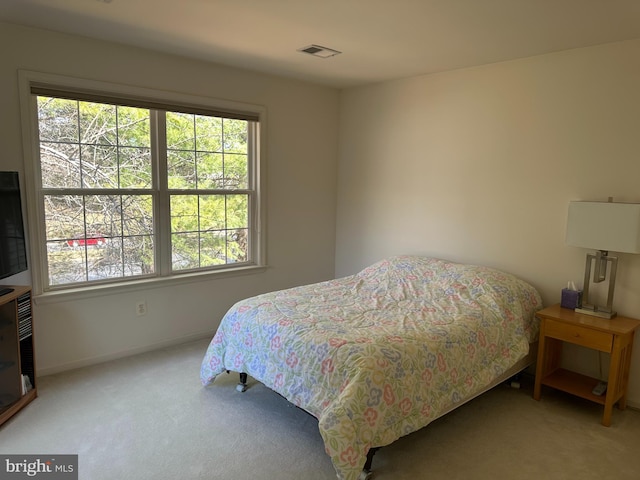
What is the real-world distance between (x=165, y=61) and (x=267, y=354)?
→ 7.92 feet

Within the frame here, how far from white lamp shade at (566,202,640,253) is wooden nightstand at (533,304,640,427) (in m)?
0.46

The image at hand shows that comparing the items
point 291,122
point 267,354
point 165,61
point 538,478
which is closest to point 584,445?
point 538,478

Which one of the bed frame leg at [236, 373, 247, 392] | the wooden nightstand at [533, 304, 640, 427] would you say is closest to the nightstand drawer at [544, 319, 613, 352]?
the wooden nightstand at [533, 304, 640, 427]

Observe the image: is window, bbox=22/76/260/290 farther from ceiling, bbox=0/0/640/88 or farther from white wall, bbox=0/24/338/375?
ceiling, bbox=0/0/640/88

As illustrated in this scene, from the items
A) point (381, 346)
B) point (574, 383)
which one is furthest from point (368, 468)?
point (574, 383)

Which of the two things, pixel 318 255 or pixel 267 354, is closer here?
pixel 267 354

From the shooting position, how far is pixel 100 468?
2.18 m

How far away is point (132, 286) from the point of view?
137 inches

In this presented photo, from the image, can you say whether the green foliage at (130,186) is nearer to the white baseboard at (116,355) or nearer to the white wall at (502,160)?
the white baseboard at (116,355)

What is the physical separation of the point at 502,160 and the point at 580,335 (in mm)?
1411

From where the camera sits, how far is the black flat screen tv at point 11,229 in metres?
2.61

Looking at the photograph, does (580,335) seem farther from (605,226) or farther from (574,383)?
(605,226)

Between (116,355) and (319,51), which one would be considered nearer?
(319,51)

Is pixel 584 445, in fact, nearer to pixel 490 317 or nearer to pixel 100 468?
pixel 490 317
